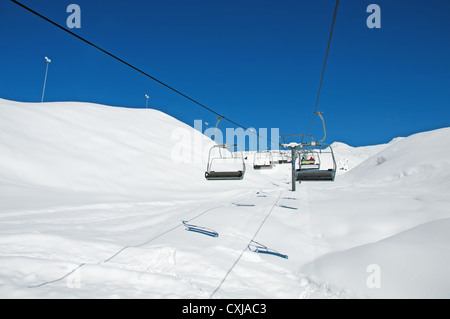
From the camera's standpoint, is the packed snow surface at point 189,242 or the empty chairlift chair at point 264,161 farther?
the empty chairlift chair at point 264,161

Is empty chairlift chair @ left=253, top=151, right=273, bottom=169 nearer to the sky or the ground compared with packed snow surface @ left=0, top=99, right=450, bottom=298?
nearer to the sky

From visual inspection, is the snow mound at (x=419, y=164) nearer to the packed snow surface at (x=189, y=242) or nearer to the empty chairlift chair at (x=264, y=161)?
the packed snow surface at (x=189, y=242)

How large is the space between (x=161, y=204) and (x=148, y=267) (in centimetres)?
839
